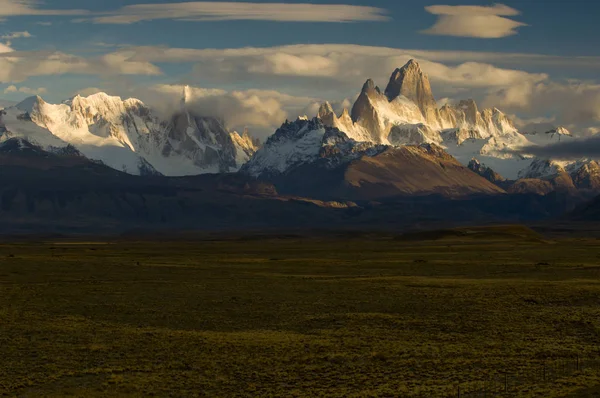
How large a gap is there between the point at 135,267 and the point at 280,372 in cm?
7126

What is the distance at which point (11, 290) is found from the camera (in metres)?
83.6

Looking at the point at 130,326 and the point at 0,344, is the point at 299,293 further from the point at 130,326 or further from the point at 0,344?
the point at 0,344

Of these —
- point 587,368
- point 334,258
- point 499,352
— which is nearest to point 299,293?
point 499,352

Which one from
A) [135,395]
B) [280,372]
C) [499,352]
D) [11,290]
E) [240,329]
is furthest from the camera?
[11,290]

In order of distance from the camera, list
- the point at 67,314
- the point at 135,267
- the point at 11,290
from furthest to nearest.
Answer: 1. the point at 135,267
2. the point at 11,290
3. the point at 67,314

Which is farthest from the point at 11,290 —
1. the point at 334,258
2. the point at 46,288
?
the point at 334,258

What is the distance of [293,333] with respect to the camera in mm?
61562

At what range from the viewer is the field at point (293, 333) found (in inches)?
1839

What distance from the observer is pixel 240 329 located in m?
63.3

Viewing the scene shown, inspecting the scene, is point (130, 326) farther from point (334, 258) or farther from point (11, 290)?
point (334, 258)

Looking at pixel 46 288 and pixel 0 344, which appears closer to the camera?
pixel 0 344

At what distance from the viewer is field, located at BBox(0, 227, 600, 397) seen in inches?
1839

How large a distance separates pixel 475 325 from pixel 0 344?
3043 cm

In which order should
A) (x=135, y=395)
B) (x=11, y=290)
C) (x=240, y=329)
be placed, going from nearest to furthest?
(x=135, y=395)
(x=240, y=329)
(x=11, y=290)
